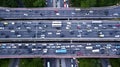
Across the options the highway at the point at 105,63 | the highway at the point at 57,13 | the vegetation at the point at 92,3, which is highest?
the vegetation at the point at 92,3

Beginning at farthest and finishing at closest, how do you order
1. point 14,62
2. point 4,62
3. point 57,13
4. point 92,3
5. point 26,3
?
point 26,3 → point 92,3 → point 57,13 → point 14,62 → point 4,62

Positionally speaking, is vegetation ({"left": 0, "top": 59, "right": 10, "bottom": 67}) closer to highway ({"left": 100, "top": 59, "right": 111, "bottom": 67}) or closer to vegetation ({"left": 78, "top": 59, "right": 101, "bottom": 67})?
vegetation ({"left": 78, "top": 59, "right": 101, "bottom": 67})

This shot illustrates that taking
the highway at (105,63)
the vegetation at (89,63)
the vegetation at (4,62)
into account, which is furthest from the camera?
the highway at (105,63)

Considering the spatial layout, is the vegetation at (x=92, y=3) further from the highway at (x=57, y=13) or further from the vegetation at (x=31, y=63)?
the vegetation at (x=31, y=63)

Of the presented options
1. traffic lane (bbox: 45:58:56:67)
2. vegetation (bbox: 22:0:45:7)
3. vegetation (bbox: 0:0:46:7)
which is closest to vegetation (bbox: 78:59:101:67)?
traffic lane (bbox: 45:58:56:67)

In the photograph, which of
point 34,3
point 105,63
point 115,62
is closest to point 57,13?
point 34,3

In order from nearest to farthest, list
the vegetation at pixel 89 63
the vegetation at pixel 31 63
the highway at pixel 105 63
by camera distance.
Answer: the vegetation at pixel 31 63, the vegetation at pixel 89 63, the highway at pixel 105 63

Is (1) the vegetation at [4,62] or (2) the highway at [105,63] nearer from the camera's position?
(1) the vegetation at [4,62]

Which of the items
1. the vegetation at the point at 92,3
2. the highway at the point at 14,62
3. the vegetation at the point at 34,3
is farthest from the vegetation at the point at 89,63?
the vegetation at the point at 34,3

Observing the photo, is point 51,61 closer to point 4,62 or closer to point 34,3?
point 4,62

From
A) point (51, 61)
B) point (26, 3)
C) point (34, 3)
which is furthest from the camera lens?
point (26, 3)

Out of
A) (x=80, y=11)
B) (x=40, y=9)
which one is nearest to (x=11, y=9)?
(x=40, y=9)

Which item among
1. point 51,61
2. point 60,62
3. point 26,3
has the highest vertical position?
point 26,3
